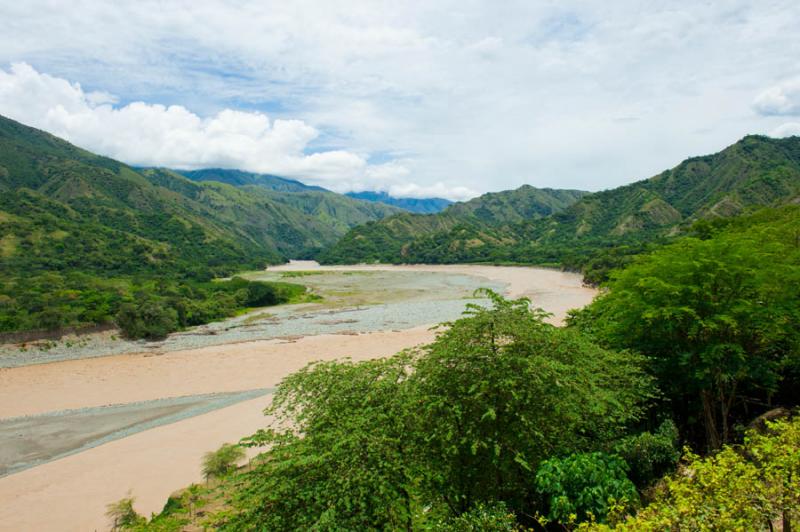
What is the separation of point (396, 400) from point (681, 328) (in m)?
11.5

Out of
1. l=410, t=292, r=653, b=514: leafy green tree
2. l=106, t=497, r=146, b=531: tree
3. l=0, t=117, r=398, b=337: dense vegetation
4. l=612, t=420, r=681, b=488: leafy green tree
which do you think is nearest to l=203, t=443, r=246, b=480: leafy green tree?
l=106, t=497, r=146, b=531: tree

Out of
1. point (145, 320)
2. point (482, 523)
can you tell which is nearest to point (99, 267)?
point (145, 320)

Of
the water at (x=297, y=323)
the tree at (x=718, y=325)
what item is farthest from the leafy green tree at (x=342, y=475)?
the water at (x=297, y=323)

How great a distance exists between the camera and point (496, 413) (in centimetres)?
1168

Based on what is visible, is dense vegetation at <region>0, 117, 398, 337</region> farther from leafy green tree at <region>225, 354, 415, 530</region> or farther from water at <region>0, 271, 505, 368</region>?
leafy green tree at <region>225, 354, 415, 530</region>

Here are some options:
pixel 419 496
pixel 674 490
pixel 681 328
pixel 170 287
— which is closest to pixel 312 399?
pixel 419 496

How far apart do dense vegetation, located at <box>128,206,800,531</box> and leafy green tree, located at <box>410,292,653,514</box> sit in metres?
0.05

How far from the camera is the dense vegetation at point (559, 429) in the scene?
818cm

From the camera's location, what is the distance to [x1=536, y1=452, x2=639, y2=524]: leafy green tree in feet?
30.4

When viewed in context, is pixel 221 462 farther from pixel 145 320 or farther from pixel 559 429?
pixel 145 320

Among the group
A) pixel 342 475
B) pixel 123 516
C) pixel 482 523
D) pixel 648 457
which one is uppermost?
pixel 342 475

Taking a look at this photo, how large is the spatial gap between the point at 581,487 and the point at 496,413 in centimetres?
270

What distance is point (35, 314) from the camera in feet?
188

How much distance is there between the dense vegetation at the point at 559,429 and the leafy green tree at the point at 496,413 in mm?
52
